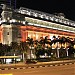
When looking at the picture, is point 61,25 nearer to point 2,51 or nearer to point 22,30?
point 22,30

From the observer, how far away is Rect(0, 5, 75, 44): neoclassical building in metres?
101

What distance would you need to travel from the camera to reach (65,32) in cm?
13825

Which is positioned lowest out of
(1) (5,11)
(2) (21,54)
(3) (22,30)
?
(2) (21,54)

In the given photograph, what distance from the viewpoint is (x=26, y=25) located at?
10675cm

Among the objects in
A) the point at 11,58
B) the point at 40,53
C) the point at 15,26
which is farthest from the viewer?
the point at 15,26

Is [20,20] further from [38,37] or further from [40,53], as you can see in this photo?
[40,53]

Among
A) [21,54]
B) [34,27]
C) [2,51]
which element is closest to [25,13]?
[34,27]

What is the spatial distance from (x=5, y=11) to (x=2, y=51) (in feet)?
105

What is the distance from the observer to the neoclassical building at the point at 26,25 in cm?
10063

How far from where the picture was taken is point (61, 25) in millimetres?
137750

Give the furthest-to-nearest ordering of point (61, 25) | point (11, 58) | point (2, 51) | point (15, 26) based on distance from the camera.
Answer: point (61, 25)
point (15, 26)
point (2, 51)
point (11, 58)

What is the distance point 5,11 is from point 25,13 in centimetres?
1184

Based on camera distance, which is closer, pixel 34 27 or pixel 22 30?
pixel 22 30

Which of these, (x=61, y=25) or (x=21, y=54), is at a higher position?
(x=61, y=25)
